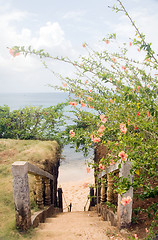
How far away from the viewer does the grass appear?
2.78 m

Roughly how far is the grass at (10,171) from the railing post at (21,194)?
0.13 meters

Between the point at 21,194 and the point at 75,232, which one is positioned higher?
the point at 21,194

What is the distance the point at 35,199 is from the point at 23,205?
51.1 inches

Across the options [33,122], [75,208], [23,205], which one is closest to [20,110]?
[33,122]

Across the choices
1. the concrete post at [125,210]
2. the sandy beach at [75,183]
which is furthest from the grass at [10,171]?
the sandy beach at [75,183]

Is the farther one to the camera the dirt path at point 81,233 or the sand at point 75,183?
the sand at point 75,183

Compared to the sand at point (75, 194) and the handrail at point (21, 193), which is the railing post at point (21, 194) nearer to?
the handrail at point (21, 193)

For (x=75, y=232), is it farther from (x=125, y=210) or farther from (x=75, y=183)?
(x=75, y=183)

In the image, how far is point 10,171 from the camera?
5.16m

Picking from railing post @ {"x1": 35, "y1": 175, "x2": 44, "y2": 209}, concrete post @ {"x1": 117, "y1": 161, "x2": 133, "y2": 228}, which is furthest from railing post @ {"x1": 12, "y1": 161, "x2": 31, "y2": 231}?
concrete post @ {"x1": 117, "y1": 161, "x2": 133, "y2": 228}

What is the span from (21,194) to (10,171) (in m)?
2.57

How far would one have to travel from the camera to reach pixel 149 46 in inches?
107

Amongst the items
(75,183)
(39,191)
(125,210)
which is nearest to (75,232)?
(125,210)

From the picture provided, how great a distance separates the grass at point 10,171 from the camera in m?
2.78
